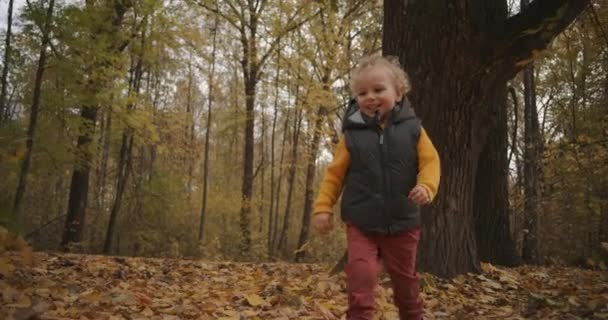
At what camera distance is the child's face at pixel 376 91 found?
3189mm

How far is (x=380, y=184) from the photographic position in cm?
301

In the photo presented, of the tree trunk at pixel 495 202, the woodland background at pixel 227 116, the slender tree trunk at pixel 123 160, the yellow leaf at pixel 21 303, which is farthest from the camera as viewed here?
the slender tree trunk at pixel 123 160

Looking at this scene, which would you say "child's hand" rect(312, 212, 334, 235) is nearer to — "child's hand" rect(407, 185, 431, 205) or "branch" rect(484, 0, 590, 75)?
"child's hand" rect(407, 185, 431, 205)

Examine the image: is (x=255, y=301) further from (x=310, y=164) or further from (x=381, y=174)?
(x=310, y=164)

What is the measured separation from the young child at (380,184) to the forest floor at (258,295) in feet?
3.24

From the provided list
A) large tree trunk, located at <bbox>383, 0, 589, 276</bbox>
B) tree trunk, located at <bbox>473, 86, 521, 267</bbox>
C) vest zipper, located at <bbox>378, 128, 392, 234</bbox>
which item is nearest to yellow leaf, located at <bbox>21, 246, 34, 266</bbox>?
vest zipper, located at <bbox>378, 128, 392, 234</bbox>

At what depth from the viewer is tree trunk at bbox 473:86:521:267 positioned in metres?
7.40

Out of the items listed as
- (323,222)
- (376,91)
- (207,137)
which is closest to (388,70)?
(376,91)

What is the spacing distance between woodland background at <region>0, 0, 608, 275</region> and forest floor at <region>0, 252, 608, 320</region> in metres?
0.59

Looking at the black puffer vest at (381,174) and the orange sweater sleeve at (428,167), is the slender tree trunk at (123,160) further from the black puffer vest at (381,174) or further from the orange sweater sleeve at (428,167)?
the orange sweater sleeve at (428,167)

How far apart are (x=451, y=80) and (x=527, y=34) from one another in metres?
0.84

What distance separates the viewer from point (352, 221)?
306 centimetres

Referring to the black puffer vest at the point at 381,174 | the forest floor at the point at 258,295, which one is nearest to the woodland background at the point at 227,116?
the forest floor at the point at 258,295

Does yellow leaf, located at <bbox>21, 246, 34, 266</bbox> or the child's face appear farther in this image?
the child's face
